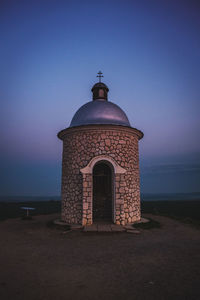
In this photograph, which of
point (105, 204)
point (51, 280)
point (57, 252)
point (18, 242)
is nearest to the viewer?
point (51, 280)

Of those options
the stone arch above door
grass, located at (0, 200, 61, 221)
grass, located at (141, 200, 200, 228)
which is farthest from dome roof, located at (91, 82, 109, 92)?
grass, located at (0, 200, 61, 221)

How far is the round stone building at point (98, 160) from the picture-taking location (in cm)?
965

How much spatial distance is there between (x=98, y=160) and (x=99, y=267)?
5719mm

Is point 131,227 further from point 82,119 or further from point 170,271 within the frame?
point 82,119

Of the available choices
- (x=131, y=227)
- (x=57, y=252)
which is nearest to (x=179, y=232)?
(x=131, y=227)

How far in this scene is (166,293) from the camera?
3.49m

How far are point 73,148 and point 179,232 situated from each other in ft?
22.0

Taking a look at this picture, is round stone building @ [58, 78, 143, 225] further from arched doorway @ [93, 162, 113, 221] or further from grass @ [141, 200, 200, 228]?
grass @ [141, 200, 200, 228]

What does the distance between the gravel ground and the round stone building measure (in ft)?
6.95

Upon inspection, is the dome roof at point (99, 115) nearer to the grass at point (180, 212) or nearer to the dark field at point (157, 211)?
the grass at point (180, 212)

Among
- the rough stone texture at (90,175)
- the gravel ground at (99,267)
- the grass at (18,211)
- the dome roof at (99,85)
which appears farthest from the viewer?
the grass at (18,211)

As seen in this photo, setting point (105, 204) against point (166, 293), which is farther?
point (105, 204)

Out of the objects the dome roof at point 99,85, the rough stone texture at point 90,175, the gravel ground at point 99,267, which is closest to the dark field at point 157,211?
the rough stone texture at point 90,175

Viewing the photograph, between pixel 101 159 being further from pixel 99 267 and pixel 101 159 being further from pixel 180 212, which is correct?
pixel 180 212
